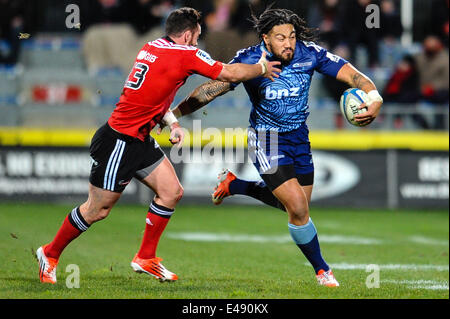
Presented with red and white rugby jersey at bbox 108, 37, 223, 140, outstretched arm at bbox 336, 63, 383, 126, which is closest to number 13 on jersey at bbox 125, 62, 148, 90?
red and white rugby jersey at bbox 108, 37, 223, 140

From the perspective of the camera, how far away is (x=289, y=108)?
726 cm

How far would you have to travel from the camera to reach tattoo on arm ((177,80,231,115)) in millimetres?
Answer: 7484

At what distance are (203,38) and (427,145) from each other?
298 inches

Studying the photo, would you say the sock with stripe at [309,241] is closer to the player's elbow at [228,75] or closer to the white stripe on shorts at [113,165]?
the player's elbow at [228,75]

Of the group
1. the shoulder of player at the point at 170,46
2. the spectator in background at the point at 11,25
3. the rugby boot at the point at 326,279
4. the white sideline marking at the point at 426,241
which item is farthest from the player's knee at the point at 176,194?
the spectator in background at the point at 11,25

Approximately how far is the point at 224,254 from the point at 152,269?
2.44 metres

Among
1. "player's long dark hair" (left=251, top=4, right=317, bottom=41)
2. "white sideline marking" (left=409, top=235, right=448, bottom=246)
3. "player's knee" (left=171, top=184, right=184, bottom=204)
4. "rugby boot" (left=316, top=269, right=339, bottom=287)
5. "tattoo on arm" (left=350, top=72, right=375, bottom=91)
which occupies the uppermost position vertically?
"player's long dark hair" (left=251, top=4, right=317, bottom=41)

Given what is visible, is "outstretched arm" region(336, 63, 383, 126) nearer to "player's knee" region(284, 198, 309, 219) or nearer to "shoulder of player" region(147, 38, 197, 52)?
"player's knee" region(284, 198, 309, 219)

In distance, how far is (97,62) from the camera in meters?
14.7

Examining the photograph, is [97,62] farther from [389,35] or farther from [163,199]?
[163,199]

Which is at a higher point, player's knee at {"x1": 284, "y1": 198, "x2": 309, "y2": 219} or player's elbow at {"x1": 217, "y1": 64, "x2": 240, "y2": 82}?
player's elbow at {"x1": 217, "y1": 64, "x2": 240, "y2": 82}

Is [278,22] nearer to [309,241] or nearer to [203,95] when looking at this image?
[203,95]

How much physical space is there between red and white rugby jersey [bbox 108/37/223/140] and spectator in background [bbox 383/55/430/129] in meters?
8.47

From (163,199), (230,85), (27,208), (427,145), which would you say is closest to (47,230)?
(163,199)
